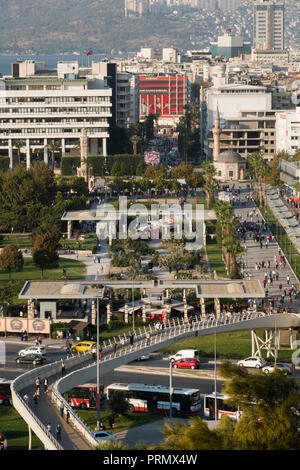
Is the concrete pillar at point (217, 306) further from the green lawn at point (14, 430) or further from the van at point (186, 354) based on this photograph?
the green lawn at point (14, 430)

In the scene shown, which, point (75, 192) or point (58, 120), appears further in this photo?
point (58, 120)

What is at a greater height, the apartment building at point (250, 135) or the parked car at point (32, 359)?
the apartment building at point (250, 135)

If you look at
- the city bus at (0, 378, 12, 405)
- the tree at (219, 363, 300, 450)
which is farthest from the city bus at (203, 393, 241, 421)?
the tree at (219, 363, 300, 450)

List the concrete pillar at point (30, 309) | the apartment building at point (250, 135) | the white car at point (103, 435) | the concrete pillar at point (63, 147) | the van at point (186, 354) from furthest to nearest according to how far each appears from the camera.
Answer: the apartment building at point (250, 135) → the concrete pillar at point (63, 147) → the concrete pillar at point (30, 309) → the van at point (186, 354) → the white car at point (103, 435)

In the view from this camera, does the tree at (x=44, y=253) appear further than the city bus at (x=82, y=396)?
Yes

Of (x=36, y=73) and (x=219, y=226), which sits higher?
(x=36, y=73)

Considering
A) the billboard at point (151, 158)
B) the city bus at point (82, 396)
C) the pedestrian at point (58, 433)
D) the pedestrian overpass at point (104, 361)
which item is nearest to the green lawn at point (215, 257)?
the pedestrian overpass at point (104, 361)

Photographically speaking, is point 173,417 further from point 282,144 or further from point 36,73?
point 36,73
